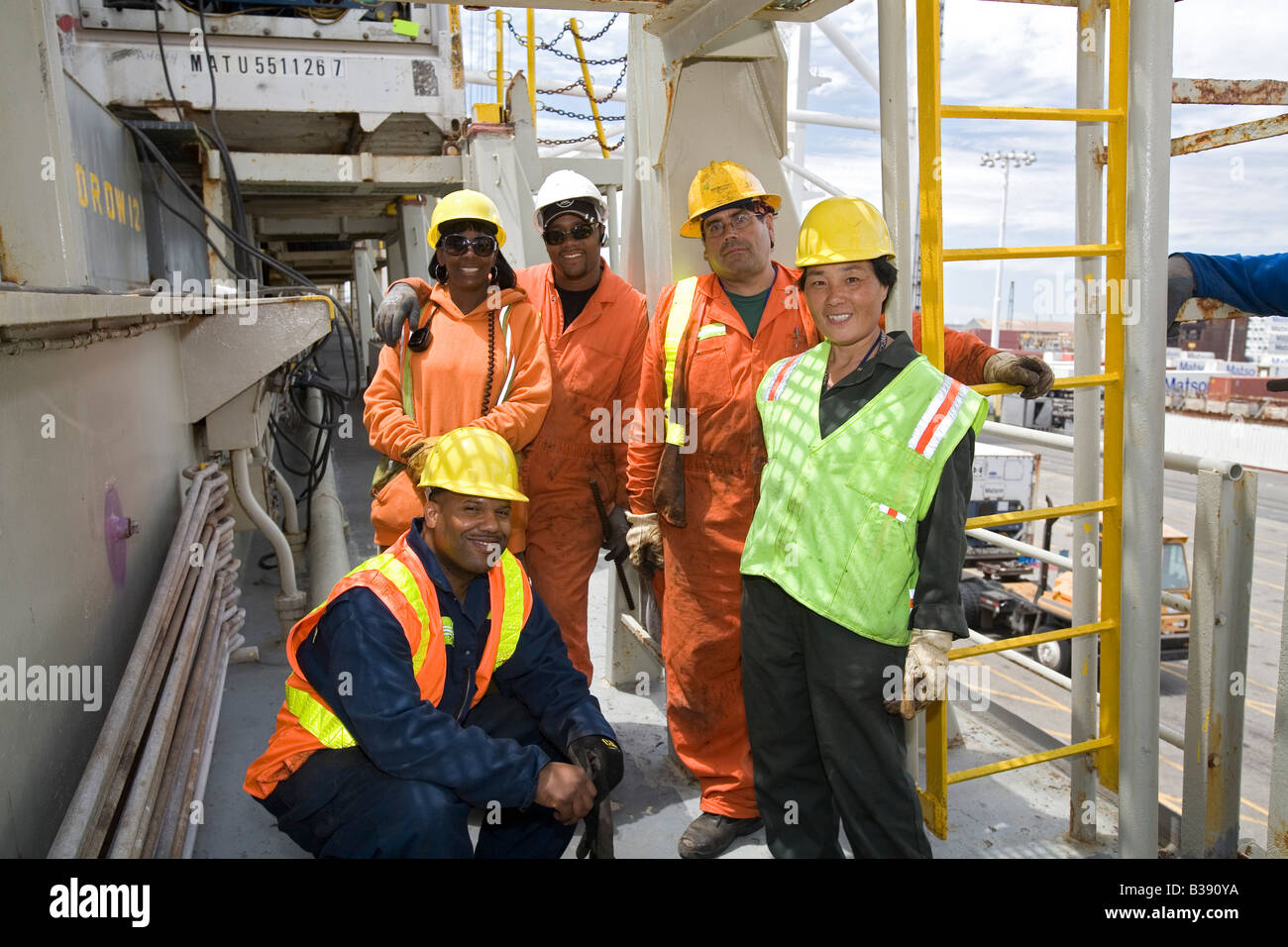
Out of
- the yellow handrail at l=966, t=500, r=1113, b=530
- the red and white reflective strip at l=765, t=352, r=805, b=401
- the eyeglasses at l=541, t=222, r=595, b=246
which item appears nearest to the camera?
the yellow handrail at l=966, t=500, r=1113, b=530

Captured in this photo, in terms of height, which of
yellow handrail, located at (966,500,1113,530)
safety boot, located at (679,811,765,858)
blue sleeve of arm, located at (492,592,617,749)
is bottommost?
safety boot, located at (679,811,765,858)

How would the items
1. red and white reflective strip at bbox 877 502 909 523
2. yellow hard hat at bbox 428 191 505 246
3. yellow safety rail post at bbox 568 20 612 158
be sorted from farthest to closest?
1. yellow safety rail post at bbox 568 20 612 158
2. yellow hard hat at bbox 428 191 505 246
3. red and white reflective strip at bbox 877 502 909 523

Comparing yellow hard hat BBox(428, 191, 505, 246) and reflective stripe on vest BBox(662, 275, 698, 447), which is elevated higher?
yellow hard hat BBox(428, 191, 505, 246)

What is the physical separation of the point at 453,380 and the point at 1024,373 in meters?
1.80

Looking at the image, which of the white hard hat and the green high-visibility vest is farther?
the white hard hat

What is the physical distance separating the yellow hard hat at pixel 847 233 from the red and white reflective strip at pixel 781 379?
1.03 feet

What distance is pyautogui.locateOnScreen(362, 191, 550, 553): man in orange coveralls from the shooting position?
3.20 m

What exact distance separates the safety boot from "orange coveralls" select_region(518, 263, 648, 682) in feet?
2.34

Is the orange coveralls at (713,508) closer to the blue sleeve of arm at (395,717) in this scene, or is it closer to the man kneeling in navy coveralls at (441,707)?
the man kneeling in navy coveralls at (441,707)

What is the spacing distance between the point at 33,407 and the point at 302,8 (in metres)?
4.95

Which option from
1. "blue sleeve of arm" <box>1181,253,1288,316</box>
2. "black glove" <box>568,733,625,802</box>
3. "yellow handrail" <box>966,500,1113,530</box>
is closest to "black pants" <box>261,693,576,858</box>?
"black glove" <box>568,733,625,802</box>

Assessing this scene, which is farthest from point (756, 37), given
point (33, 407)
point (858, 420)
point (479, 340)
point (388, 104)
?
point (388, 104)

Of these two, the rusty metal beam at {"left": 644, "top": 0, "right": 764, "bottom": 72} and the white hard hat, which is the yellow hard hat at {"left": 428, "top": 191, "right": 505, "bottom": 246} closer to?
the white hard hat

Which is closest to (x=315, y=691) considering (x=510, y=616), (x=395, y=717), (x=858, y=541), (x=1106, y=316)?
(x=395, y=717)
